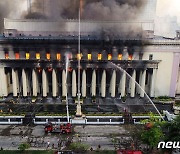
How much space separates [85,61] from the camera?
59750mm

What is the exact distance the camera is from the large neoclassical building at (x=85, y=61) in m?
59.6

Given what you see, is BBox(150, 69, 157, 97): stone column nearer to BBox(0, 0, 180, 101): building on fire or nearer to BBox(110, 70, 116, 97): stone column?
BBox(0, 0, 180, 101): building on fire

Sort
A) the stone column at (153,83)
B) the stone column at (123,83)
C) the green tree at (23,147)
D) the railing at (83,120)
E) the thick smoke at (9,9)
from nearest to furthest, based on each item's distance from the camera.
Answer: the green tree at (23,147) → the railing at (83,120) → the stone column at (123,83) → the stone column at (153,83) → the thick smoke at (9,9)

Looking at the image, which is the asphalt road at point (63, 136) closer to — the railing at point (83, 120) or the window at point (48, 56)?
the railing at point (83, 120)

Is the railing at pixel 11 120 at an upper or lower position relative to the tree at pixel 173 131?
lower

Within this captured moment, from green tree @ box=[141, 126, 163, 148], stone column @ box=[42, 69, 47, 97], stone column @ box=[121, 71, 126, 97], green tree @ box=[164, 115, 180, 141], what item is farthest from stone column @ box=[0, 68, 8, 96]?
green tree @ box=[164, 115, 180, 141]

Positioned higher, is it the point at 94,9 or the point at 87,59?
the point at 94,9

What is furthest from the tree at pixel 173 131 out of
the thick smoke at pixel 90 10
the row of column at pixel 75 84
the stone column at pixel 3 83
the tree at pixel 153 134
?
the stone column at pixel 3 83

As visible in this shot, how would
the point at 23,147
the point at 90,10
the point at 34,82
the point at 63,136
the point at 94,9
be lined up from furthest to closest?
the point at 90,10, the point at 94,9, the point at 34,82, the point at 63,136, the point at 23,147

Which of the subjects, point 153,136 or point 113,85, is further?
point 113,85

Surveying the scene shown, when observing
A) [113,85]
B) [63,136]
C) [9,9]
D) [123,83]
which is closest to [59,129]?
[63,136]

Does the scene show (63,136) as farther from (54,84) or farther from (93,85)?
(93,85)

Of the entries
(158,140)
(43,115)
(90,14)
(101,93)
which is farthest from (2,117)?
(90,14)

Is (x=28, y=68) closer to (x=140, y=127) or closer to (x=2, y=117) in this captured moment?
(x=2, y=117)
